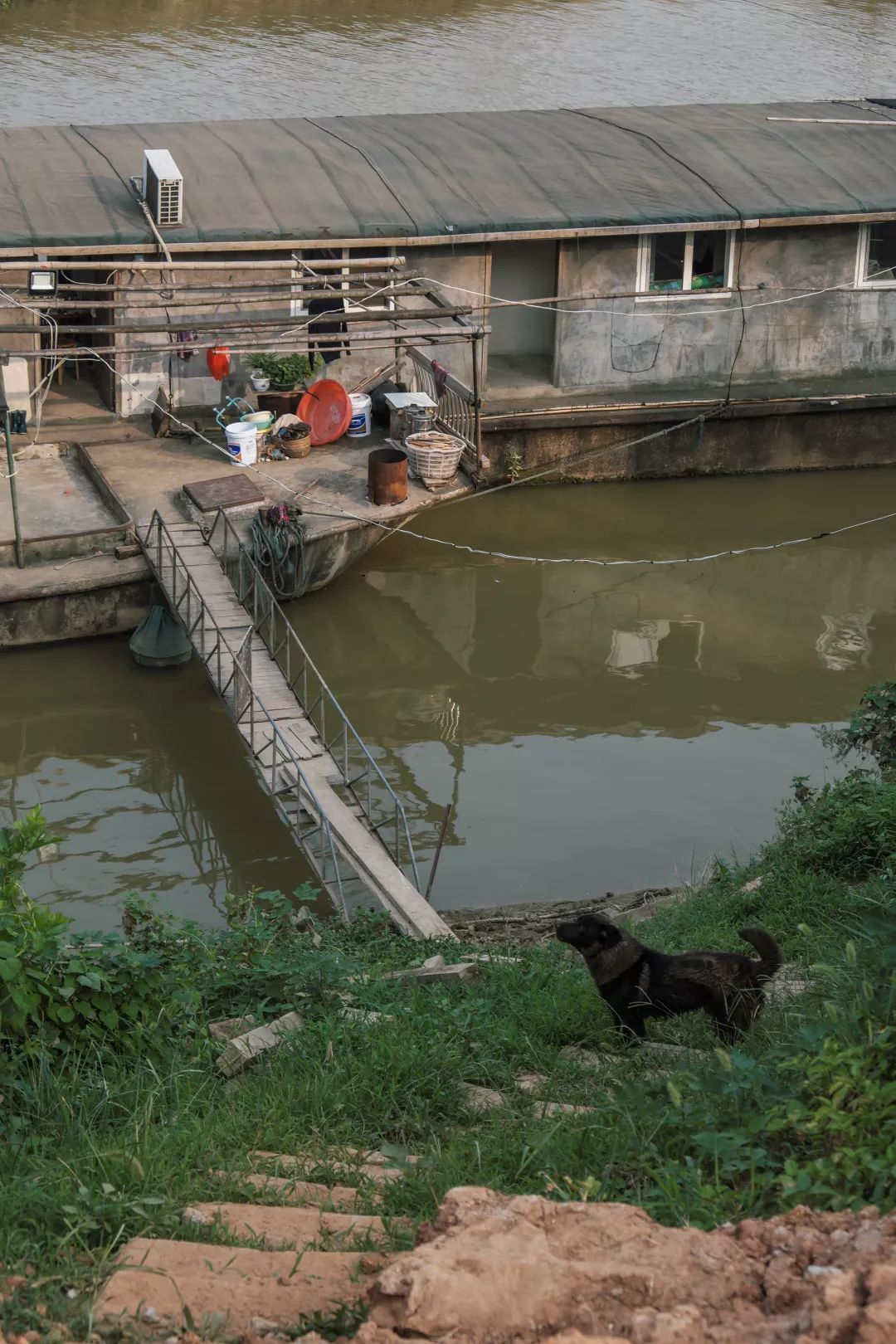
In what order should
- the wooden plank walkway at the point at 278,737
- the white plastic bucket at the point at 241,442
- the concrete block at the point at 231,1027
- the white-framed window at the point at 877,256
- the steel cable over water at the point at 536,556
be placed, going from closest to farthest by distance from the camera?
the concrete block at the point at 231,1027, the wooden plank walkway at the point at 278,737, the steel cable over water at the point at 536,556, the white plastic bucket at the point at 241,442, the white-framed window at the point at 877,256

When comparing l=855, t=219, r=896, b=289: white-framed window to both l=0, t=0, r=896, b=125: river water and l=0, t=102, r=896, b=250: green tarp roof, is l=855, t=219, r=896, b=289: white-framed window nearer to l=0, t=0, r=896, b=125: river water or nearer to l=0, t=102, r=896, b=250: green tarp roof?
l=0, t=102, r=896, b=250: green tarp roof

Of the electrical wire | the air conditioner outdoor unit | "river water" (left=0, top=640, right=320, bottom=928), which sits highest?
the air conditioner outdoor unit

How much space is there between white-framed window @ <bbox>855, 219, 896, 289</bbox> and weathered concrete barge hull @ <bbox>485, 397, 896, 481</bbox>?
193 cm

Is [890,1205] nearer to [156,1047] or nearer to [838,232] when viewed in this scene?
[156,1047]

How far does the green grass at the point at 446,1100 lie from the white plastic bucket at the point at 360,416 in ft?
32.7

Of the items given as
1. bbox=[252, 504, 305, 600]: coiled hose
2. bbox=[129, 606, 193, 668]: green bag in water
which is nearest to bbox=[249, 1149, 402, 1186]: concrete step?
bbox=[129, 606, 193, 668]: green bag in water

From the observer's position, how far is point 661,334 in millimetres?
18672

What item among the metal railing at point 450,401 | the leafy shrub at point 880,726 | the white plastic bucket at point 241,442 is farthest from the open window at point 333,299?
the leafy shrub at point 880,726

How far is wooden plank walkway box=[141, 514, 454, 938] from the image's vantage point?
9539 mm

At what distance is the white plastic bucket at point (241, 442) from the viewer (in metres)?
15.7

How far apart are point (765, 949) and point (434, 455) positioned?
33.2ft

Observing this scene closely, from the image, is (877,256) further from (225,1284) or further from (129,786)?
(225,1284)

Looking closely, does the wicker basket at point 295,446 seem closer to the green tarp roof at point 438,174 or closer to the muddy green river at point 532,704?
the muddy green river at point 532,704

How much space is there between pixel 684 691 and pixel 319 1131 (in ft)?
31.6
